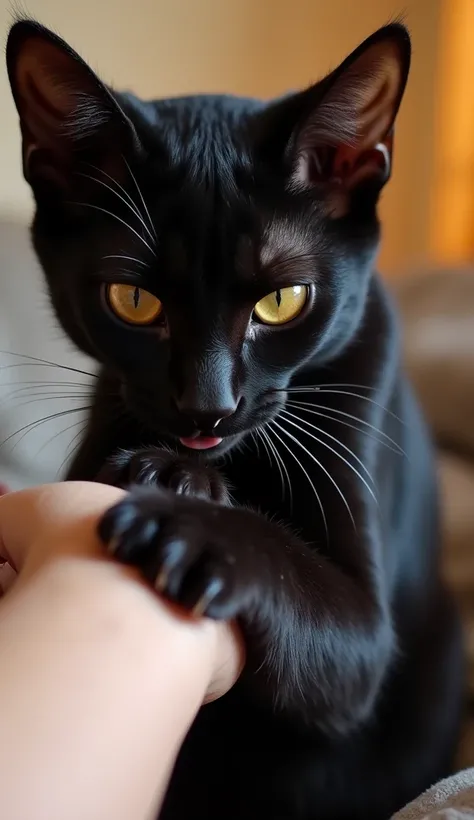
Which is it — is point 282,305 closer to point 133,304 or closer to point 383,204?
point 133,304

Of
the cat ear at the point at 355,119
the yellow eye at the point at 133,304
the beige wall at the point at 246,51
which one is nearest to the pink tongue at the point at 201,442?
the yellow eye at the point at 133,304

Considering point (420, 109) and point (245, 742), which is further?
point (420, 109)

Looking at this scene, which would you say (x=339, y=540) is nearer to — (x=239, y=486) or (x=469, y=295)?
(x=239, y=486)

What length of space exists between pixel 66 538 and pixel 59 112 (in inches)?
A: 15.8

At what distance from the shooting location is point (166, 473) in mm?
598

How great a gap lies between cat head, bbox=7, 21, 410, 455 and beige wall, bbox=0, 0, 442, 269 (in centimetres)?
65

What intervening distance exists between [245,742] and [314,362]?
386mm

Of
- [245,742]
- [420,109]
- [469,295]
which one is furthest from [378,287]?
[420,109]

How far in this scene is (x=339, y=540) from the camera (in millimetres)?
697

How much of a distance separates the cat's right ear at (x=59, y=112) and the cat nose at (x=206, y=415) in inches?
8.9

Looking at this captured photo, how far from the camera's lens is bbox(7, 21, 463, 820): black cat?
60 cm

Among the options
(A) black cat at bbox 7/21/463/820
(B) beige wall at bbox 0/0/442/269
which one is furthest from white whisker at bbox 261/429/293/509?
(B) beige wall at bbox 0/0/442/269

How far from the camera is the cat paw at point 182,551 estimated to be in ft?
1.44

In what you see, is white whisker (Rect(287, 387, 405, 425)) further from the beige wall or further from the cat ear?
the beige wall
